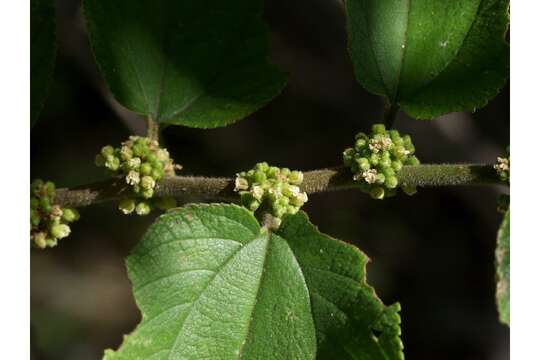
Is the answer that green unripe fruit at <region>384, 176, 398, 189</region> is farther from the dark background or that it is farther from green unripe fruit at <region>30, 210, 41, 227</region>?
the dark background

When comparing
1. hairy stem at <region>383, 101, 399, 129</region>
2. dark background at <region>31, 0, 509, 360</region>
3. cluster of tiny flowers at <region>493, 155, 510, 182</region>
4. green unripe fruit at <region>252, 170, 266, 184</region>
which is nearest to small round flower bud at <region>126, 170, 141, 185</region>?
green unripe fruit at <region>252, 170, 266, 184</region>

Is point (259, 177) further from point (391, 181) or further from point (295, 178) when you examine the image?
point (391, 181)

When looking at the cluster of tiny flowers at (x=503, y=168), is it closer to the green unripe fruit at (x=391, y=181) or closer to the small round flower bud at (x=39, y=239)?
the green unripe fruit at (x=391, y=181)

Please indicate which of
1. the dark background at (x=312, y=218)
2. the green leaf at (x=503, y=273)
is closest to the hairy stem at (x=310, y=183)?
the green leaf at (x=503, y=273)

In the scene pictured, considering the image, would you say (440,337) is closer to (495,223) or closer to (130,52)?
(495,223)

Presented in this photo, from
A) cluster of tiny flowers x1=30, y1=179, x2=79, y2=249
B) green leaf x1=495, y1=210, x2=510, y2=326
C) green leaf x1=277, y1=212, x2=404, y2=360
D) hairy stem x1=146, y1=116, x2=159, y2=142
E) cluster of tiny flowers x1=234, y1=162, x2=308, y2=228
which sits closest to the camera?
green leaf x1=495, y1=210, x2=510, y2=326
